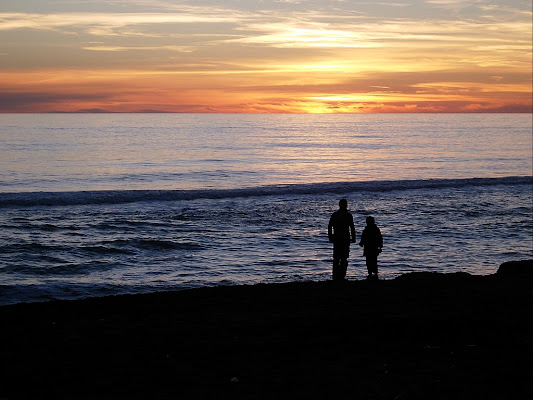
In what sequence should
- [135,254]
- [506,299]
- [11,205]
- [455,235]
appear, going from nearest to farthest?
[506,299]
[135,254]
[455,235]
[11,205]

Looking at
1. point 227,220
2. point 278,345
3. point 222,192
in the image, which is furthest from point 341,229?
point 222,192

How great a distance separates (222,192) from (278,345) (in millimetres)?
29334

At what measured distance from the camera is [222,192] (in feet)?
121

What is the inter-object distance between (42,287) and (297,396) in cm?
1010

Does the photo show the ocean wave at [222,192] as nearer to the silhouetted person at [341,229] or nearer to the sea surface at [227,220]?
the sea surface at [227,220]

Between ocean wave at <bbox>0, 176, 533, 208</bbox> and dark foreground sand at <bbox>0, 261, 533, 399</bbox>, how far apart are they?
22.2 meters

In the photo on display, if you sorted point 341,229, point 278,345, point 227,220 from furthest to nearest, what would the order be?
point 227,220 → point 341,229 → point 278,345

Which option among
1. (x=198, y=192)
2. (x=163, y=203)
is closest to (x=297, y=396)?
(x=163, y=203)

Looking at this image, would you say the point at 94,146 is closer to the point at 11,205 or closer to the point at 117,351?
the point at 11,205

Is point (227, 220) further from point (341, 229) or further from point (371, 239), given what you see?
point (341, 229)

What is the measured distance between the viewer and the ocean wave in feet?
104

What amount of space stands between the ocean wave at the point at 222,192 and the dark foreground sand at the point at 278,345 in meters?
22.2

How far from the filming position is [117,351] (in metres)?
7.61

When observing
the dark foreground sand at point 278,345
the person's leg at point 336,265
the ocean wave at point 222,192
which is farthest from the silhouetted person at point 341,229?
the ocean wave at point 222,192
